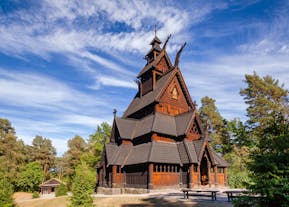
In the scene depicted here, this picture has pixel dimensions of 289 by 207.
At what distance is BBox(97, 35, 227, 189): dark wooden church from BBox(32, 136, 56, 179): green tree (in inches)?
1508

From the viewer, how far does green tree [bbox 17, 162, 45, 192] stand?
5009cm

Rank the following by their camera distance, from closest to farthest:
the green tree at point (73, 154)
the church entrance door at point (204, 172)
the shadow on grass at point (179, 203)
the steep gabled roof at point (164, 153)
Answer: the shadow on grass at point (179, 203) → the steep gabled roof at point (164, 153) → the church entrance door at point (204, 172) → the green tree at point (73, 154)

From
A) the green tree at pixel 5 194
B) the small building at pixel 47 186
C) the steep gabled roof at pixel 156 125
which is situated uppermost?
the steep gabled roof at pixel 156 125

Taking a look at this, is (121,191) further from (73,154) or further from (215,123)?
(215,123)

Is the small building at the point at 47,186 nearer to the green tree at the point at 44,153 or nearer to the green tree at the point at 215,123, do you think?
the green tree at the point at 44,153

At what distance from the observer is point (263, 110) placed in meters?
41.9

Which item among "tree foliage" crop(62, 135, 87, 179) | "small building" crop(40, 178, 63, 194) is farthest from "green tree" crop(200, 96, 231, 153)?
"small building" crop(40, 178, 63, 194)

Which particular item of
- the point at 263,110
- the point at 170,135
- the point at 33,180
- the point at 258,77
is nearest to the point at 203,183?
the point at 170,135

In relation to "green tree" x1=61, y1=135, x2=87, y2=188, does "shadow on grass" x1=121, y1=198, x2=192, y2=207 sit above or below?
below

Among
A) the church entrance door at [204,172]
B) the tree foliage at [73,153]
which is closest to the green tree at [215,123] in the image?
the church entrance door at [204,172]

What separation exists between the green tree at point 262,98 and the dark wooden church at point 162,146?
1932 cm

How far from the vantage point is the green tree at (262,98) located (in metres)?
41.3

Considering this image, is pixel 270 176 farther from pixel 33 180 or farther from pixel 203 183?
pixel 33 180

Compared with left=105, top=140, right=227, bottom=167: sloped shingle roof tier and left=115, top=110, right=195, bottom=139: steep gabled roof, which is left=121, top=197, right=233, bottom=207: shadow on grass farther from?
left=115, top=110, right=195, bottom=139: steep gabled roof
